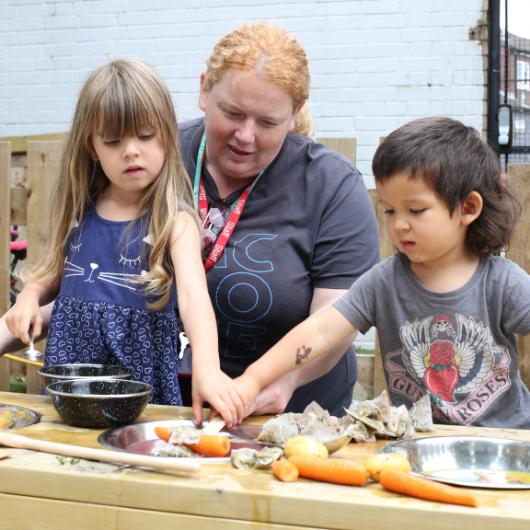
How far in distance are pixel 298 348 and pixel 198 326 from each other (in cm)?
22

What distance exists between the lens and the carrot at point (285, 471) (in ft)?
4.41

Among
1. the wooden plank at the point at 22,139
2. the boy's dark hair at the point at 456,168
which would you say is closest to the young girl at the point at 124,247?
the boy's dark hair at the point at 456,168

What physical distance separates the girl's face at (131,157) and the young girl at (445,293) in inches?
20.9

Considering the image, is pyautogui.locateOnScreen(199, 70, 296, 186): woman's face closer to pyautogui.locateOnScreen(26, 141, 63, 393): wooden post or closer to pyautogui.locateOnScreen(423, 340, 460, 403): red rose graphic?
pyautogui.locateOnScreen(423, 340, 460, 403): red rose graphic

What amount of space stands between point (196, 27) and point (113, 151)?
15.9ft

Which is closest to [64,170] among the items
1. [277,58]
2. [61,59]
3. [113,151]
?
[113,151]

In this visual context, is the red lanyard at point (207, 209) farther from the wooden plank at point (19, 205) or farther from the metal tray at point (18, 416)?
the wooden plank at point (19, 205)

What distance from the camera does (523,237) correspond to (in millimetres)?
3293

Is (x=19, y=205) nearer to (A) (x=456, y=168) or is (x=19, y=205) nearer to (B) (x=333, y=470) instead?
(A) (x=456, y=168)

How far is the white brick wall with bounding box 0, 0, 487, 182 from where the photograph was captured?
6246 millimetres

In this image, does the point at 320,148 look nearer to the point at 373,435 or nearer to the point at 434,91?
the point at 373,435

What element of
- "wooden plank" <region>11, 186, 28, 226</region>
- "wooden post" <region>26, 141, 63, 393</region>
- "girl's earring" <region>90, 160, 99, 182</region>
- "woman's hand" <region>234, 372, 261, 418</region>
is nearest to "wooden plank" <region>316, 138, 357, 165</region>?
"wooden post" <region>26, 141, 63, 393</region>

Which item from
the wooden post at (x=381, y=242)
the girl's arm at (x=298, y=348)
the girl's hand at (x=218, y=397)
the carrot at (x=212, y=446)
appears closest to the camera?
the carrot at (x=212, y=446)

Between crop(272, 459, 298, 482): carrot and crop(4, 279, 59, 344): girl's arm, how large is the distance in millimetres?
897
